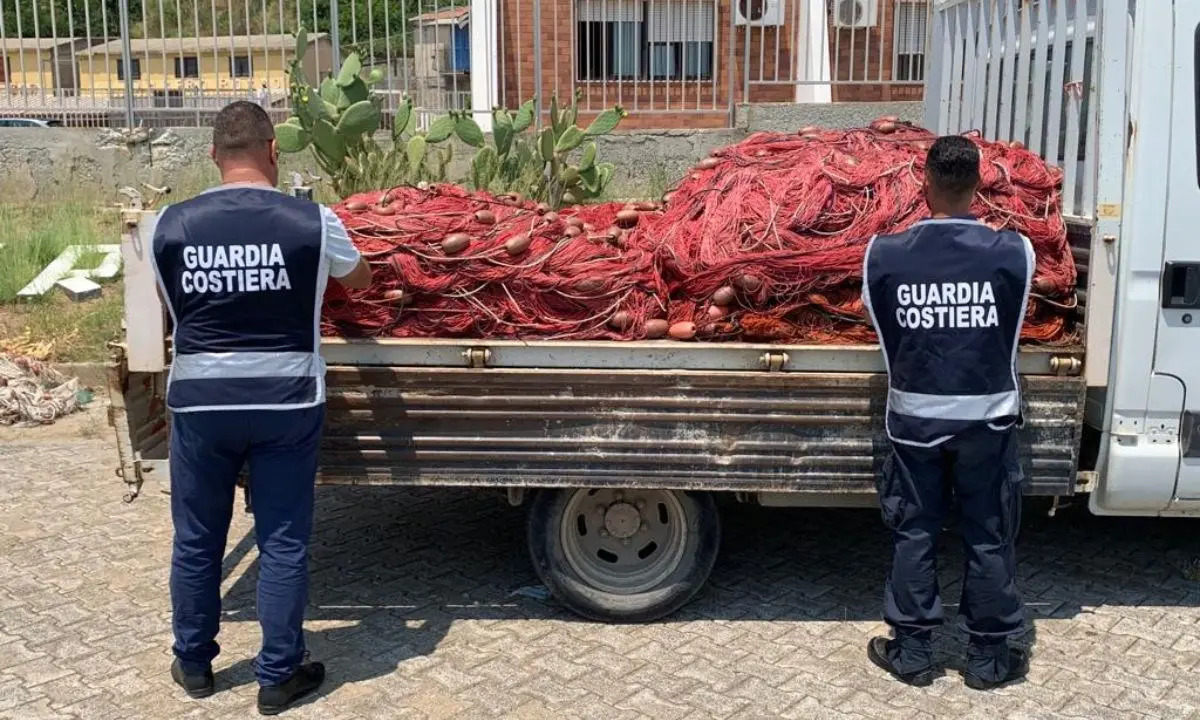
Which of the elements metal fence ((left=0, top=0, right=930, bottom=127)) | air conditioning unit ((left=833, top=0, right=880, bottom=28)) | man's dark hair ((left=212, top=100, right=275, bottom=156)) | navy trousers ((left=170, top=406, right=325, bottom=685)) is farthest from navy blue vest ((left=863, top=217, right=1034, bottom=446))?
air conditioning unit ((left=833, top=0, right=880, bottom=28))

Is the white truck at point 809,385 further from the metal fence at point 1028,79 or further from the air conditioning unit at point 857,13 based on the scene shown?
the air conditioning unit at point 857,13

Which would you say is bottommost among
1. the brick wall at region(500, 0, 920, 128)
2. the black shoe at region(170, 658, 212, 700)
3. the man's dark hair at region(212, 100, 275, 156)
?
the black shoe at region(170, 658, 212, 700)

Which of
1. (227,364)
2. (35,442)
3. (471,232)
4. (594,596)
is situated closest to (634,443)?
(594,596)

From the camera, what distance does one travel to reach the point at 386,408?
13.4 ft

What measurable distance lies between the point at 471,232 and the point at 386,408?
2.49 feet

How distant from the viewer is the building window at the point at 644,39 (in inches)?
472

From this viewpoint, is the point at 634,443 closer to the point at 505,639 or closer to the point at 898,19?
the point at 505,639

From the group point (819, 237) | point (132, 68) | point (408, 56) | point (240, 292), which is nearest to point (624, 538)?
point (819, 237)

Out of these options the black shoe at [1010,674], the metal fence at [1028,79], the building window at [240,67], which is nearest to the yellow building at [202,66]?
the building window at [240,67]

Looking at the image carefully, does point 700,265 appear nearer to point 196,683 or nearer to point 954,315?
point 954,315

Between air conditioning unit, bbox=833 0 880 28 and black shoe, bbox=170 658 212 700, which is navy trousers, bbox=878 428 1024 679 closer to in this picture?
black shoe, bbox=170 658 212 700

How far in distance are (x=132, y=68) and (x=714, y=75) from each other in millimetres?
5518

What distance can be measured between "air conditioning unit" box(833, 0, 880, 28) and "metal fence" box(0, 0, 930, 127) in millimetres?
15

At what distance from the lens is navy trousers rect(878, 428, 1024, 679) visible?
3.90 m
